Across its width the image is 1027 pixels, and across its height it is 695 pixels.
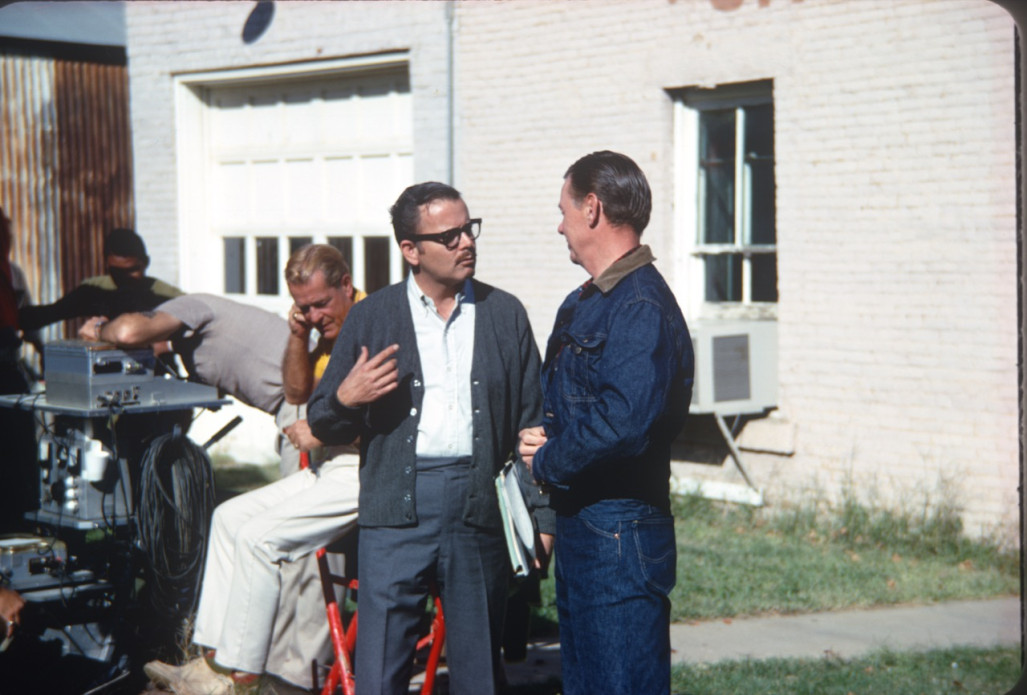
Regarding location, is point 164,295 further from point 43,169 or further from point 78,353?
point 43,169

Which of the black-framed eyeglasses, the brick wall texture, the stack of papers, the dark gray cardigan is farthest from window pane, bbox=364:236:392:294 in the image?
the stack of papers

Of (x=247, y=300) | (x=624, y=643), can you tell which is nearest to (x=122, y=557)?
(x=624, y=643)

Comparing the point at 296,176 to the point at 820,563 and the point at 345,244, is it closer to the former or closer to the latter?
the point at 345,244

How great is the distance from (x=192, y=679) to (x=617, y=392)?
9.14 ft

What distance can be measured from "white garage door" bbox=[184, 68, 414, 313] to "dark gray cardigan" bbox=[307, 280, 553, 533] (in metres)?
6.62

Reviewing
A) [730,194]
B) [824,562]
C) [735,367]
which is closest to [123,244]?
[735,367]

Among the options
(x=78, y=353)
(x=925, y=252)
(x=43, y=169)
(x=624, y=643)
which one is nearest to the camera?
(x=624, y=643)

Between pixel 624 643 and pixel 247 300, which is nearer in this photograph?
pixel 624 643

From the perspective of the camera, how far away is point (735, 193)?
9.24m

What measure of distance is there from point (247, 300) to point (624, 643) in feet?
30.4

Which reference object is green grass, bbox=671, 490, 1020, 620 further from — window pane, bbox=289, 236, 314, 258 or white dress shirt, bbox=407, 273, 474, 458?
window pane, bbox=289, 236, 314, 258

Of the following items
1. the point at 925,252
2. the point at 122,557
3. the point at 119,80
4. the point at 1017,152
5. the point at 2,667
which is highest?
the point at 119,80

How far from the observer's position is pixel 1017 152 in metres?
7.36

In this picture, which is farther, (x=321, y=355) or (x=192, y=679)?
(x=321, y=355)
